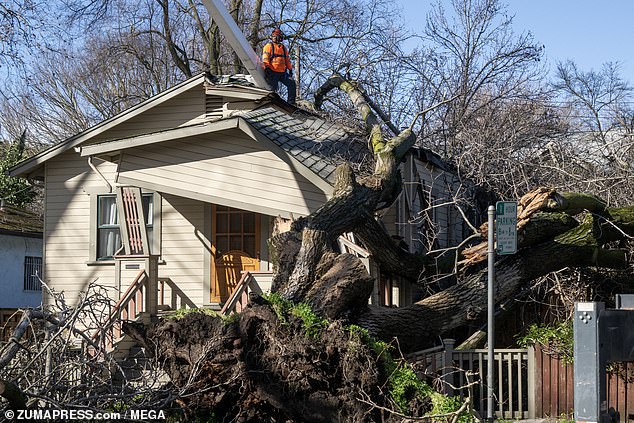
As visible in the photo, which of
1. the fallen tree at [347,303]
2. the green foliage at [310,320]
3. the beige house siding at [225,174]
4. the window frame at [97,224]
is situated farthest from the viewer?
the window frame at [97,224]

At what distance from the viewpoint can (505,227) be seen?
31.3ft

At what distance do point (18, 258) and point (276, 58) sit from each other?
42.5 feet

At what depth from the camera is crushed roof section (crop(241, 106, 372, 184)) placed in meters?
14.8

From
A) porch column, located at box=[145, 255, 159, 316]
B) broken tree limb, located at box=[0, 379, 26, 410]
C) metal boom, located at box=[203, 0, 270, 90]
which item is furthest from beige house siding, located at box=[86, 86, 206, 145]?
broken tree limb, located at box=[0, 379, 26, 410]

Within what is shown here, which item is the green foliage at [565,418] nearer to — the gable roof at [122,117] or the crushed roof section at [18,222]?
the gable roof at [122,117]

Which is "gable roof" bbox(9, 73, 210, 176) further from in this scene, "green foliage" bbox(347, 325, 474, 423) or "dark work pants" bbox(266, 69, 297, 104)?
"green foliage" bbox(347, 325, 474, 423)

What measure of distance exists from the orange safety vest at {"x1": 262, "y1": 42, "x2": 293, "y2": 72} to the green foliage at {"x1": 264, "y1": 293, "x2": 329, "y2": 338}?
924cm

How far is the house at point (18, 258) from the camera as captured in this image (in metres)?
26.3

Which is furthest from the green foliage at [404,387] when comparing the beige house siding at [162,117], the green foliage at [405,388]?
the beige house siding at [162,117]

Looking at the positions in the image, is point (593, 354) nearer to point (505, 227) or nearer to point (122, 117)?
point (505, 227)

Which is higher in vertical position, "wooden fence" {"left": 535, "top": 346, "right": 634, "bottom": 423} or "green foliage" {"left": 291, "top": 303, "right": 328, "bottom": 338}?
"green foliage" {"left": 291, "top": 303, "right": 328, "bottom": 338}

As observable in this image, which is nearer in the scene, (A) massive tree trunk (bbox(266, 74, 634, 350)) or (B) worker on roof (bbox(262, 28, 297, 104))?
Answer: (A) massive tree trunk (bbox(266, 74, 634, 350))

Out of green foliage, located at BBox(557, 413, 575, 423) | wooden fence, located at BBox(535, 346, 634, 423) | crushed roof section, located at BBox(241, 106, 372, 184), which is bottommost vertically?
green foliage, located at BBox(557, 413, 575, 423)

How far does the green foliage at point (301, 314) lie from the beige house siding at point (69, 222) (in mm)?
9064
